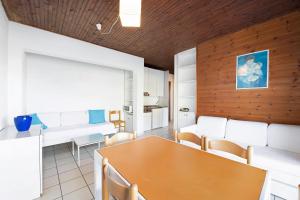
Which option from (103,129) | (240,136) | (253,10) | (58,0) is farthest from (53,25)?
(240,136)

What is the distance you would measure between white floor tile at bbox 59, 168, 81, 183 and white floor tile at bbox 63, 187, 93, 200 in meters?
0.38

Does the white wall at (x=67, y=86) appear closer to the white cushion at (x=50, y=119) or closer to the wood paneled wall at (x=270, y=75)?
the white cushion at (x=50, y=119)

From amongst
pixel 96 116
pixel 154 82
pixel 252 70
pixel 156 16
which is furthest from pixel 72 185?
pixel 154 82

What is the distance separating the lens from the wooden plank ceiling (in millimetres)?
1842

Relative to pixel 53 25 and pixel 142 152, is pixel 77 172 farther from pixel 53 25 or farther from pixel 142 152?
pixel 53 25

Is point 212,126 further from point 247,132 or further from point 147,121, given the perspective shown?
point 147,121

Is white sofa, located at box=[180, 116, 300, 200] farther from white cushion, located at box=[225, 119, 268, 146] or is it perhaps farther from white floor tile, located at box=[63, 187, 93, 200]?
white floor tile, located at box=[63, 187, 93, 200]

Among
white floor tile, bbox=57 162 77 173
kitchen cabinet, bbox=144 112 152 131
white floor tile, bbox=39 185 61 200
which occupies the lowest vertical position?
white floor tile, bbox=39 185 61 200

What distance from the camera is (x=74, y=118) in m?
3.58

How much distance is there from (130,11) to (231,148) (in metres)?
1.56

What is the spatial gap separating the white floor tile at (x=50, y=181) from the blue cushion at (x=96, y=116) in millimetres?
1858

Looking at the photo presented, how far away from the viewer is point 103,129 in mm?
3543

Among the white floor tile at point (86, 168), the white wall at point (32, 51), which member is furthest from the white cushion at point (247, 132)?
the white wall at point (32, 51)

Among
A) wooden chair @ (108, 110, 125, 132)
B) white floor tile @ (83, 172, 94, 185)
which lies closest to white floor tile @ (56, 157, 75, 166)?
white floor tile @ (83, 172, 94, 185)
